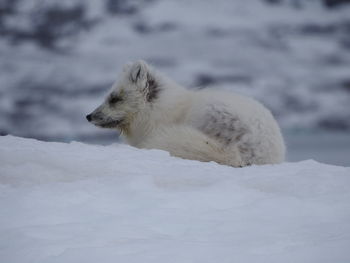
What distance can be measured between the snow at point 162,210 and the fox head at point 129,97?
216cm

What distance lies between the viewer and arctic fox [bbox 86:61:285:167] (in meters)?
4.91

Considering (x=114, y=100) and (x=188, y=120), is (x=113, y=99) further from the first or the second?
(x=188, y=120)

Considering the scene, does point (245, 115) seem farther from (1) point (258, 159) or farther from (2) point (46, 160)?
(2) point (46, 160)

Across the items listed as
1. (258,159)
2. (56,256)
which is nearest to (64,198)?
(56,256)

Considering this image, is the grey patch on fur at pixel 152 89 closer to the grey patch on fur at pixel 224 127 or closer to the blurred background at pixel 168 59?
the grey patch on fur at pixel 224 127

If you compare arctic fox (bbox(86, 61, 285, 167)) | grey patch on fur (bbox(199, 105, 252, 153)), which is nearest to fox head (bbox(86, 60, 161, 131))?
arctic fox (bbox(86, 61, 285, 167))

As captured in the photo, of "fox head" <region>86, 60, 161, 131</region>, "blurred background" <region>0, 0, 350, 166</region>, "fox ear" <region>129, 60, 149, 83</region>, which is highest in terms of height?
"blurred background" <region>0, 0, 350, 166</region>

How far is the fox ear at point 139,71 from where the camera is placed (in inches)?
243

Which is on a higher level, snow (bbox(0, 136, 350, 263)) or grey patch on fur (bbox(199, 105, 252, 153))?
grey patch on fur (bbox(199, 105, 252, 153))

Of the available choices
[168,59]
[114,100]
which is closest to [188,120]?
[114,100]

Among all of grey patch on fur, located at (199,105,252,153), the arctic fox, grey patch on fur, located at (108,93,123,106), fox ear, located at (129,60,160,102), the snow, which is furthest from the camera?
grey patch on fur, located at (108,93,123,106)

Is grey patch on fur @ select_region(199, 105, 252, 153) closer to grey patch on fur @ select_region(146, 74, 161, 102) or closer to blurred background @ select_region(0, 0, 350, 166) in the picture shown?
grey patch on fur @ select_region(146, 74, 161, 102)

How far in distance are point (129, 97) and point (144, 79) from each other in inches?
9.2

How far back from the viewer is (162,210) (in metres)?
2.98
